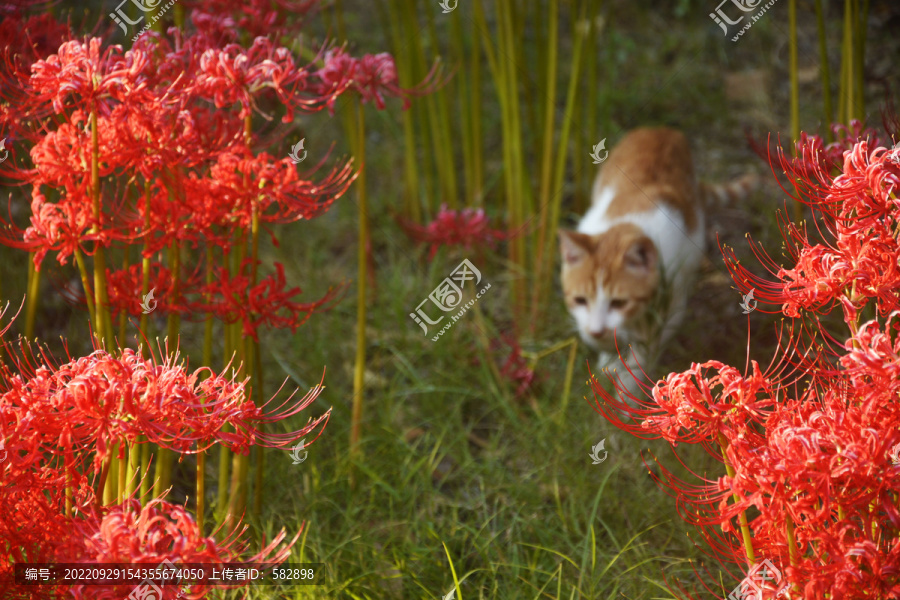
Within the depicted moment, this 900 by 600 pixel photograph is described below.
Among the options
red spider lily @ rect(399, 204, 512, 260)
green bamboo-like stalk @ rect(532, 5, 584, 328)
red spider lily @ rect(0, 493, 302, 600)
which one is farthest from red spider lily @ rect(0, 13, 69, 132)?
green bamboo-like stalk @ rect(532, 5, 584, 328)

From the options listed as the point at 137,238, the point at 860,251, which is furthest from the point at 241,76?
the point at 860,251

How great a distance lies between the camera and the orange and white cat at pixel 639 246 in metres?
2.49

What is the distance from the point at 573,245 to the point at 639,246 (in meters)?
0.21

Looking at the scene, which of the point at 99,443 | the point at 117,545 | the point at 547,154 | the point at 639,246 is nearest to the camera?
the point at 117,545

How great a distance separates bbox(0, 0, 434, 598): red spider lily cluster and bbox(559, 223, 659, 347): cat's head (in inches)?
38.5

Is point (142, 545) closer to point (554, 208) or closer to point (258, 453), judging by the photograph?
point (258, 453)

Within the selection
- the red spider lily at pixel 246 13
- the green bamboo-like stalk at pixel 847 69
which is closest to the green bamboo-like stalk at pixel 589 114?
the green bamboo-like stalk at pixel 847 69

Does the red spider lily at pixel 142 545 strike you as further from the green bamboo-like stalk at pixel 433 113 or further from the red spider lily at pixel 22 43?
the green bamboo-like stalk at pixel 433 113

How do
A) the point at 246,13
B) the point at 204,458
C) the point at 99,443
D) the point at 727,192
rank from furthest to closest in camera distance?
the point at 727,192
the point at 246,13
the point at 204,458
the point at 99,443

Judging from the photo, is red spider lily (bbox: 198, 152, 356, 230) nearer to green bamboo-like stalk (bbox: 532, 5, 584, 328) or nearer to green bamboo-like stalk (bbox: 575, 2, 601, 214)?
green bamboo-like stalk (bbox: 532, 5, 584, 328)

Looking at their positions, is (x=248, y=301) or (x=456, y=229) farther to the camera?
(x=456, y=229)

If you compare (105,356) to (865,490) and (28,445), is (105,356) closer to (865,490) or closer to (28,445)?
(28,445)

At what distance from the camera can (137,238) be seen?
1.46 m

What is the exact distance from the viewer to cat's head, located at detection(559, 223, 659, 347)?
2.49m
